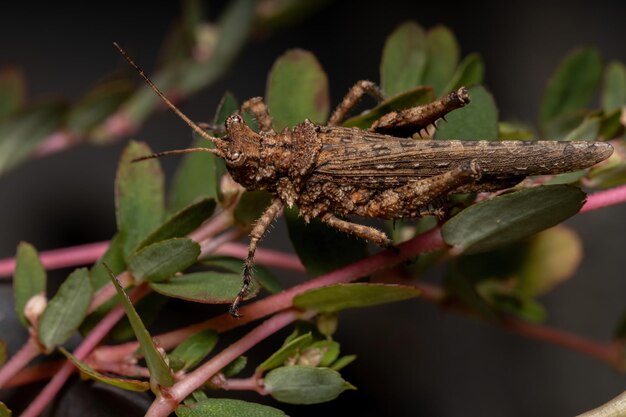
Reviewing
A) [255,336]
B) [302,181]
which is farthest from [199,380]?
[302,181]

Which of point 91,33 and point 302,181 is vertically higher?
point 91,33

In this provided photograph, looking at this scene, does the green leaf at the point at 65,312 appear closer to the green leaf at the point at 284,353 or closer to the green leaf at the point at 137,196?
the green leaf at the point at 137,196

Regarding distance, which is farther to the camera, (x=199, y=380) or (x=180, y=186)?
(x=180, y=186)

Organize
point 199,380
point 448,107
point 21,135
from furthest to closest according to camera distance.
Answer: point 21,135 < point 448,107 < point 199,380

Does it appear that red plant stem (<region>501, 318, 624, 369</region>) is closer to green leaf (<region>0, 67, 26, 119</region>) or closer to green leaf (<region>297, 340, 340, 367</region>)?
A: green leaf (<region>297, 340, 340, 367</region>)

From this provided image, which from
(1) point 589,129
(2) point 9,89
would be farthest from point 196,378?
(2) point 9,89

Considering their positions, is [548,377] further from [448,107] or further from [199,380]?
[199,380]

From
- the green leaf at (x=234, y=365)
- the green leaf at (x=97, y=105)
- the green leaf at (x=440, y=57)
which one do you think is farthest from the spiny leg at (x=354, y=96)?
the green leaf at (x=234, y=365)

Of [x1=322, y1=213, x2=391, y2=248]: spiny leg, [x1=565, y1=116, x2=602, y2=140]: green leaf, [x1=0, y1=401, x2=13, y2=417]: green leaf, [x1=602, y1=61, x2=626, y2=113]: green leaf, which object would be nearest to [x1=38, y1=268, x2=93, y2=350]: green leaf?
[x1=0, y1=401, x2=13, y2=417]: green leaf
